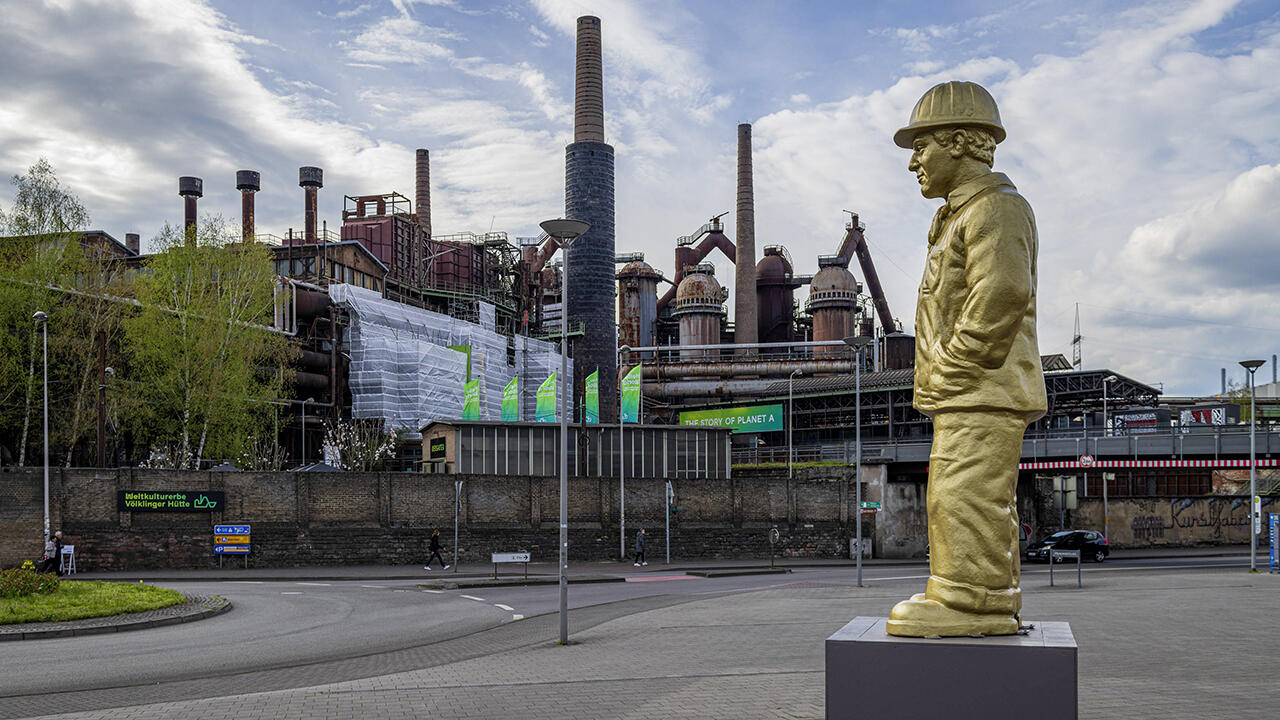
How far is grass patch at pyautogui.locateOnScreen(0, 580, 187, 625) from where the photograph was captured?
19.5m

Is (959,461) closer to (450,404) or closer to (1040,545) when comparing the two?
(1040,545)

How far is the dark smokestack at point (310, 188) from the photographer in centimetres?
7394

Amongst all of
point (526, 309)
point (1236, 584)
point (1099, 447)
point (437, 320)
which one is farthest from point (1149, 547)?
point (526, 309)

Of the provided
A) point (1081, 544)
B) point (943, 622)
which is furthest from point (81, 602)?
point (1081, 544)

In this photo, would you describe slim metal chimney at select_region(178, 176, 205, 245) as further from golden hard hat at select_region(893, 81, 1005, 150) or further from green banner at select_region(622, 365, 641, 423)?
golden hard hat at select_region(893, 81, 1005, 150)

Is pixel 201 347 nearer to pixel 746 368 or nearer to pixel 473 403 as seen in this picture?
pixel 473 403

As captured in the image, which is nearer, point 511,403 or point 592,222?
point 511,403

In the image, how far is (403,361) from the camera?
213 ft

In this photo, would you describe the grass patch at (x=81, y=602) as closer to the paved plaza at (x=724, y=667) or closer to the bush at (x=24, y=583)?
the bush at (x=24, y=583)

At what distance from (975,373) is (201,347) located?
42.2 meters

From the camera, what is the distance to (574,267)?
83688 millimetres

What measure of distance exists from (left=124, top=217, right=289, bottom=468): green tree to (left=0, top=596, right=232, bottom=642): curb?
78.7 ft

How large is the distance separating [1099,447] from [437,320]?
4235 centimetres

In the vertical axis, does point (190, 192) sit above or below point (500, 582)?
above
